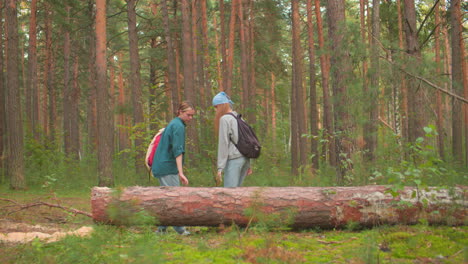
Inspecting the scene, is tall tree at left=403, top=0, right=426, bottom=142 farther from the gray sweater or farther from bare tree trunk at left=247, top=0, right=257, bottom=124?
bare tree trunk at left=247, top=0, right=257, bottom=124

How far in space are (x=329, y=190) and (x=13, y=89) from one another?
11301 millimetres

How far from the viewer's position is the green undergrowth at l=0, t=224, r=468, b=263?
392 centimetres

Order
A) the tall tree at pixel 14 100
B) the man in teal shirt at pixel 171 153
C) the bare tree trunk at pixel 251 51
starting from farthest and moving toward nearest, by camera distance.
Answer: the bare tree trunk at pixel 251 51, the tall tree at pixel 14 100, the man in teal shirt at pixel 171 153

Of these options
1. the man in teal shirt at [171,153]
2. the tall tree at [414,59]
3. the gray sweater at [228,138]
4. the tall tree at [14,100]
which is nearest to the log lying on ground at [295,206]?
the man in teal shirt at [171,153]

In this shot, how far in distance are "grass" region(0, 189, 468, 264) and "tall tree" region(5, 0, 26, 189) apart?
30.2 feet

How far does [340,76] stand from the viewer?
880cm

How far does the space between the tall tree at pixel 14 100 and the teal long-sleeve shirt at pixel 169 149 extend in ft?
29.4

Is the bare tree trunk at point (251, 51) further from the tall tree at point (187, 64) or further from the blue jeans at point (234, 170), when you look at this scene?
the blue jeans at point (234, 170)

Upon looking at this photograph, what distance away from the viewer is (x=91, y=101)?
27891 mm

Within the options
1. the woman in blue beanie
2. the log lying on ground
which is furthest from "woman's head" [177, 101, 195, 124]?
the log lying on ground

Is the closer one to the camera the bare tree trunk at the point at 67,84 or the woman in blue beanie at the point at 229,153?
the woman in blue beanie at the point at 229,153

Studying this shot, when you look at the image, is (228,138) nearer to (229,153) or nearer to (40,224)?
(229,153)

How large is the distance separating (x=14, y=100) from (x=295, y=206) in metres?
11.1

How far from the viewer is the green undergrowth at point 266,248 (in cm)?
392
